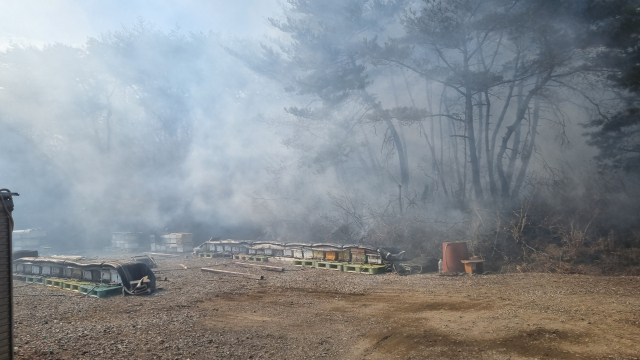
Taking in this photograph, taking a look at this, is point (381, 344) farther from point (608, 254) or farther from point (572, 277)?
point (608, 254)

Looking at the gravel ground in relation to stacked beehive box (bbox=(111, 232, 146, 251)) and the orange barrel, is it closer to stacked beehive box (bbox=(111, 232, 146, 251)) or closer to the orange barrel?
the orange barrel

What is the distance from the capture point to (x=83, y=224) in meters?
23.8

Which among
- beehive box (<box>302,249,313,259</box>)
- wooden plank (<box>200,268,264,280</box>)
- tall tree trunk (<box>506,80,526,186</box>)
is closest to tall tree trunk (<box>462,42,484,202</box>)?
tall tree trunk (<box>506,80,526,186</box>)

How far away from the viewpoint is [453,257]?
10.5m

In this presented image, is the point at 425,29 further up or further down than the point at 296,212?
further up

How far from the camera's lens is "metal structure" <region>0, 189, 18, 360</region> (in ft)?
11.5

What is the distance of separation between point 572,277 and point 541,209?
13.9 ft

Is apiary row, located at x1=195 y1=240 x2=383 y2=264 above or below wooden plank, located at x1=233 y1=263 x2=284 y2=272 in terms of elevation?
above

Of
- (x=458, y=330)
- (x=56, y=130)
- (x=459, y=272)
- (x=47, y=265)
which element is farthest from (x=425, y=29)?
(x=56, y=130)

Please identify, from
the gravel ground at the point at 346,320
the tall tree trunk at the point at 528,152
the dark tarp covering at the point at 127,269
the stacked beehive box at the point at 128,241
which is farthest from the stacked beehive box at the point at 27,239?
the tall tree trunk at the point at 528,152

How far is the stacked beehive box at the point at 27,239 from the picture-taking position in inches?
700

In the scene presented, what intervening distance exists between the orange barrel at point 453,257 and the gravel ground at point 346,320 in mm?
858

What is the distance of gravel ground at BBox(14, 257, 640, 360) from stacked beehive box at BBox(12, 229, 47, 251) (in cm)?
1040

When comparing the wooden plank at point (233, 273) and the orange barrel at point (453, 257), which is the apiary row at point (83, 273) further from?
the orange barrel at point (453, 257)
